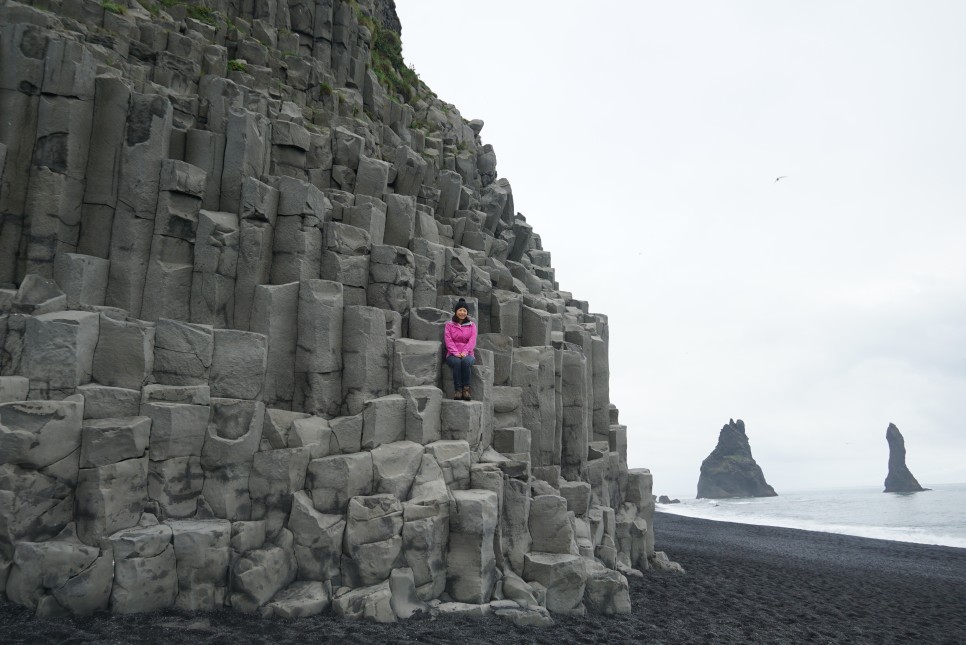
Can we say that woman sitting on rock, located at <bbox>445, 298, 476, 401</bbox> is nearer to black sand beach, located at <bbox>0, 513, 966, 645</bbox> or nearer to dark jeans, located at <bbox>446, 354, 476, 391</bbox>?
dark jeans, located at <bbox>446, 354, 476, 391</bbox>

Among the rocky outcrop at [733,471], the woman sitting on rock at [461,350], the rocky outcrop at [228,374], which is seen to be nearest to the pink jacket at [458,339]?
the woman sitting on rock at [461,350]

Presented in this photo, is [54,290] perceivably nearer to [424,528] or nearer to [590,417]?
[424,528]

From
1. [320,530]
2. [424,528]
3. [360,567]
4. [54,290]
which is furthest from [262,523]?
[54,290]

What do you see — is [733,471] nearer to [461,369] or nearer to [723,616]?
[723,616]

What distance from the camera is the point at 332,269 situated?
13008 mm

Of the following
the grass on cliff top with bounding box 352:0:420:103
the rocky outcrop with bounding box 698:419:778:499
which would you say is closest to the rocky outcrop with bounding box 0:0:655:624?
the grass on cliff top with bounding box 352:0:420:103

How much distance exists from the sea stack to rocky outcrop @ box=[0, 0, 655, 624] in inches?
5624

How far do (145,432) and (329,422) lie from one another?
9.94 ft

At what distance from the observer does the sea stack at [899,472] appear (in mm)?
130500

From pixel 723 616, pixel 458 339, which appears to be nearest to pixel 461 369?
pixel 458 339

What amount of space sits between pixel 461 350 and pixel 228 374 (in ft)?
15.2

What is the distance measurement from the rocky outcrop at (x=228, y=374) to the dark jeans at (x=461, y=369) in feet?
1.28

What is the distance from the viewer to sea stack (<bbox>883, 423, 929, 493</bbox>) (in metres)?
130

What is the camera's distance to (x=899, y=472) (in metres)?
131
